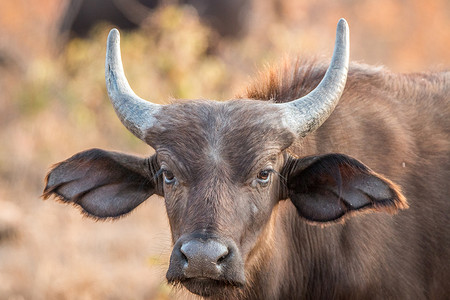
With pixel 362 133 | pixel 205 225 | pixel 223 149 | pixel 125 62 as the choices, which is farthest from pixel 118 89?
pixel 125 62

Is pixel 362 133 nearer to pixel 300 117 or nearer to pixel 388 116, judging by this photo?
pixel 388 116

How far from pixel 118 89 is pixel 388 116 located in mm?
1934

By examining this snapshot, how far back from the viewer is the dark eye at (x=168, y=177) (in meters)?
4.74

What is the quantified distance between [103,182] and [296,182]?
53.6 inches

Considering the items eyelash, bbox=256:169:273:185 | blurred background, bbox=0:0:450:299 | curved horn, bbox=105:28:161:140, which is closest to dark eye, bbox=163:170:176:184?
curved horn, bbox=105:28:161:140

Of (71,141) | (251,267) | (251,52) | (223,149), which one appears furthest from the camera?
(251,52)

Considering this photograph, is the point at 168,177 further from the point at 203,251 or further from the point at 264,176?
the point at 203,251

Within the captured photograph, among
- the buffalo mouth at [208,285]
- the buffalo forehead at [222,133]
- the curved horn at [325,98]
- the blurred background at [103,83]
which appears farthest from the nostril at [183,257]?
the blurred background at [103,83]

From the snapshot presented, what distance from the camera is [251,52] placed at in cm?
1337

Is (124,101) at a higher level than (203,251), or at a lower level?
higher

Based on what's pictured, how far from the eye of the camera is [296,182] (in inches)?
195

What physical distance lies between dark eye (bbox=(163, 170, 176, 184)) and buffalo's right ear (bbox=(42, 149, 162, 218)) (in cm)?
31

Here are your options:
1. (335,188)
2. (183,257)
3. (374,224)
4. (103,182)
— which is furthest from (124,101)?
(374,224)

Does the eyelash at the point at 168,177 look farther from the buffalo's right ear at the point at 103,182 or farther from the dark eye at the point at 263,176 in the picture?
the dark eye at the point at 263,176
